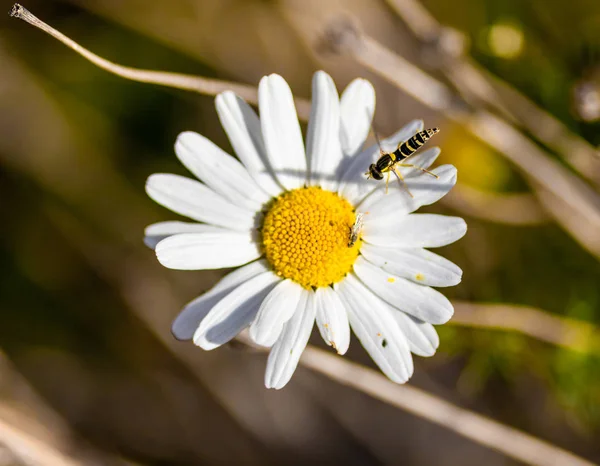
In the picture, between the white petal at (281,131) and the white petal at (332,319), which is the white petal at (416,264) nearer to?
the white petal at (332,319)

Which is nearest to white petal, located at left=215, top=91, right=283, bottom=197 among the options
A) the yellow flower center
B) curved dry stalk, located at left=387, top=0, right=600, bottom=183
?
the yellow flower center

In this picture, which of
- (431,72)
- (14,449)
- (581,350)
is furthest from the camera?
(431,72)

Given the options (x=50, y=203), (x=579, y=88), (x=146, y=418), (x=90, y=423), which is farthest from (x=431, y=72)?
(x=90, y=423)

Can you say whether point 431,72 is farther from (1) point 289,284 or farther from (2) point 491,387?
(1) point 289,284

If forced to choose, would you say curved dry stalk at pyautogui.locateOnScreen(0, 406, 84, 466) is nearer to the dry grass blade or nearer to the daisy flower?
the daisy flower

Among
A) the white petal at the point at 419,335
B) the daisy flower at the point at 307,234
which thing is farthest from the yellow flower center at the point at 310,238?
the white petal at the point at 419,335
